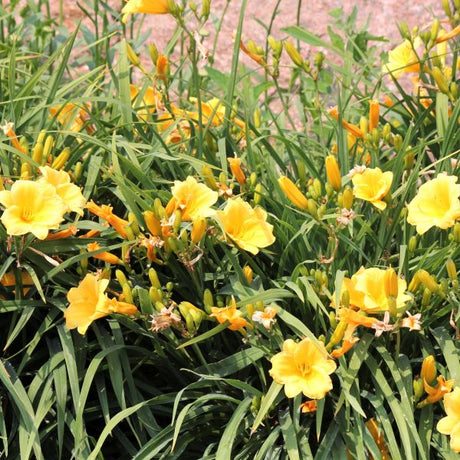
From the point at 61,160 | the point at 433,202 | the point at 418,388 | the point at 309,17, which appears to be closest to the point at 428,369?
the point at 418,388

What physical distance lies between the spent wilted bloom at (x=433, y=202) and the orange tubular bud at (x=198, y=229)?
0.46 meters

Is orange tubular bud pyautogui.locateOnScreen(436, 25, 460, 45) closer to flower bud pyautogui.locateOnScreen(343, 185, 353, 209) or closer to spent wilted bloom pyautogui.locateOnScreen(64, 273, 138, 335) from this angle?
flower bud pyautogui.locateOnScreen(343, 185, 353, 209)

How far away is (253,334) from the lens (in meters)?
1.88

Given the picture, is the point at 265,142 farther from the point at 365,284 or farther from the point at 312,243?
the point at 365,284

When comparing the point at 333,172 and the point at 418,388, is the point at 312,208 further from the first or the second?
the point at 418,388

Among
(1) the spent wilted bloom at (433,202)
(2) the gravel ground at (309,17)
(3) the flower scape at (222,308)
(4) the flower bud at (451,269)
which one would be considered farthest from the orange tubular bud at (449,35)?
(2) the gravel ground at (309,17)

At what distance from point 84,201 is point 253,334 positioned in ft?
1.62

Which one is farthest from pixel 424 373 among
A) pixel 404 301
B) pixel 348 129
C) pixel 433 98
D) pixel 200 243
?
pixel 433 98

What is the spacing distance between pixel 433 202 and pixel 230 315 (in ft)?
1.73

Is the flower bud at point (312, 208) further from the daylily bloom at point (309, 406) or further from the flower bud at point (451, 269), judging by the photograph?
the daylily bloom at point (309, 406)

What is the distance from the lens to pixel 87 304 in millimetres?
1818

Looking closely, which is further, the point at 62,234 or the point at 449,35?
the point at 449,35

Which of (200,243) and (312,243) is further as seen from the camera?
(312,243)

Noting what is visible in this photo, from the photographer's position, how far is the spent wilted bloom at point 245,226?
6.21 ft
